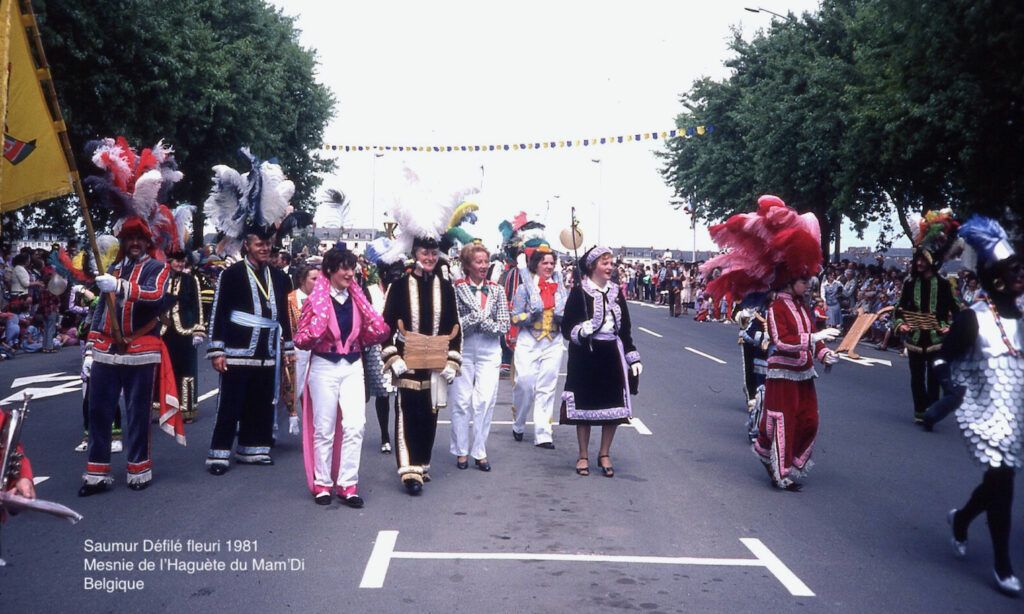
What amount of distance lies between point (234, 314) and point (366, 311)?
170cm

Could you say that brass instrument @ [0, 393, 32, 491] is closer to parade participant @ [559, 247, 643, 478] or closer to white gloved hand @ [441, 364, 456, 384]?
white gloved hand @ [441, 364, 456, 384]

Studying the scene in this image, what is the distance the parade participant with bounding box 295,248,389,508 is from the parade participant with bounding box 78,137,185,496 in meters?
1.34

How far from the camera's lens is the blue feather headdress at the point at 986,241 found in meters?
6.70

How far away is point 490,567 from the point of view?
6.49 meters

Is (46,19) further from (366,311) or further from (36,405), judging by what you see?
(366,311)

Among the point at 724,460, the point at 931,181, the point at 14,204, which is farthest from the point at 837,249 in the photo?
the point at 14,204

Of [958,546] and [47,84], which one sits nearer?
[47,84]

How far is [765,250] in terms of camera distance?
9.06 meters

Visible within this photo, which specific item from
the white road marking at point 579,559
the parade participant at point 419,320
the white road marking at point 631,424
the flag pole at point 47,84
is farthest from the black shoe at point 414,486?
the white road marking at point 631,424

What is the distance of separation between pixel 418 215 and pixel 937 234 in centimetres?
639

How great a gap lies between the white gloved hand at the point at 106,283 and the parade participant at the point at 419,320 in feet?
7.14

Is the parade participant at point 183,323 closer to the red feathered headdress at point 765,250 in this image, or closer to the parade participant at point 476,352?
the parade participant at point 476,352

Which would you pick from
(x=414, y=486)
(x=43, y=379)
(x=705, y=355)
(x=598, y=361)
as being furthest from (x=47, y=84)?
(x=705, y=355)

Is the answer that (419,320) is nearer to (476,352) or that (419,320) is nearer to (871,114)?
(476,352)
